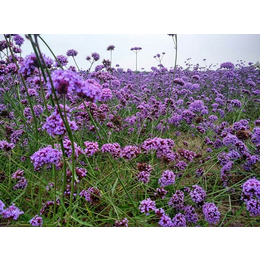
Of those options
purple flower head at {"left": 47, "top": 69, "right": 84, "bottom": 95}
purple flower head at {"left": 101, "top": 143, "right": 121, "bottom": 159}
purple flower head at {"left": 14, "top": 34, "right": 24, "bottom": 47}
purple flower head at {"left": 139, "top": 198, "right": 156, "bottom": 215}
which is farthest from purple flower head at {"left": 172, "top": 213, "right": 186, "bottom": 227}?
purple flower head at {"left": 14, "top": 34, "right": 24, "bottom": 47}

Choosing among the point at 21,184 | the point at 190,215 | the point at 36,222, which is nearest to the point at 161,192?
the point at 190,215

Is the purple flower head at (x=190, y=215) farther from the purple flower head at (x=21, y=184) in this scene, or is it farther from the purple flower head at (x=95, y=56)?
the purple flower head at (x=95, y=56)

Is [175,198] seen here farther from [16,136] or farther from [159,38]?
[159,38]

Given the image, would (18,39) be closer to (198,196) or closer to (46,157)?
(46,157)

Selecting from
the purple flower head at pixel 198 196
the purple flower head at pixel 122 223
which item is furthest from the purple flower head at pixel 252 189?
the purple flower head at pixel 122 223

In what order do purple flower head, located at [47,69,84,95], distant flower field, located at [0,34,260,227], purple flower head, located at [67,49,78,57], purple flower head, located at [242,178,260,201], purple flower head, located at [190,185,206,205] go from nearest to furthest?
purple flower head, located at [47,69,84,95]
distant flower field, located at [0,34,260,227]
purple flower head, located at [242,178,260,201]
purple flower head, located at [190,185,206,205]
purple flower head, located at [67,49,78,57]

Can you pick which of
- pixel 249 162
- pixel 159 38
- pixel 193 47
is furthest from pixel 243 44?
pixel 249 162

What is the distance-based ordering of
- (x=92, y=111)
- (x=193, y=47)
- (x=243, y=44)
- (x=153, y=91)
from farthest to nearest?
(x=153, y=91)
(x=193, y=47)
(x=243, y=44)
(x=92, y=111)

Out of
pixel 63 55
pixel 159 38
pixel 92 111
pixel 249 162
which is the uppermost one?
pixel 159 38

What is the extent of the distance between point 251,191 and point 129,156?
0.50 m

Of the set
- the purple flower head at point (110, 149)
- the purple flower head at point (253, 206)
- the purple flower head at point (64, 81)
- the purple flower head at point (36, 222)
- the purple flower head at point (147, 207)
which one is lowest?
the purple flower head at point (36, 222)

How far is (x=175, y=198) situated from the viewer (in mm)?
1052

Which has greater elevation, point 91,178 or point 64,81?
point 64,81

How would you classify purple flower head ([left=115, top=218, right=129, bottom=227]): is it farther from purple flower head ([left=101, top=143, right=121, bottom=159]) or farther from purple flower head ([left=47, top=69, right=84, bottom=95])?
purple flower head ([left=47, top=69, right=84, bottom=95])
